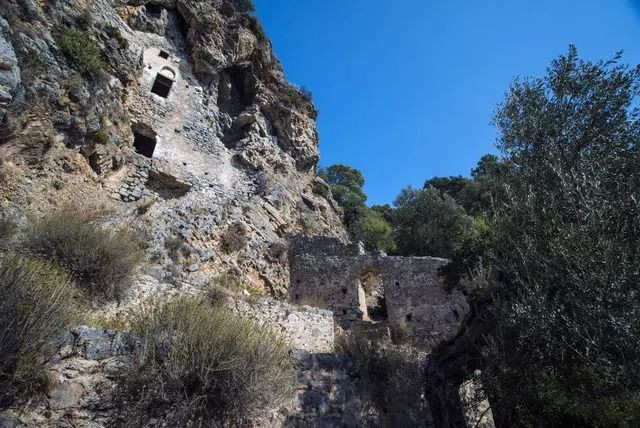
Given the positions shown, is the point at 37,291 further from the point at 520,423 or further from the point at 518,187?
the point at 518,187

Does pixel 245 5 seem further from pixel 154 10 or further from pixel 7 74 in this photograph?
pixel 7 74

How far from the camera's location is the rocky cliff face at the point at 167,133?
7863mm

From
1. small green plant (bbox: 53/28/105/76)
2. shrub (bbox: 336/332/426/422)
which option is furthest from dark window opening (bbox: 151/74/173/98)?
shrub (bbox: 336/332/426/422)

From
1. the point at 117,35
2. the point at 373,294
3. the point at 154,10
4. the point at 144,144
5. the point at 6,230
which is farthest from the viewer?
the point at 373,294

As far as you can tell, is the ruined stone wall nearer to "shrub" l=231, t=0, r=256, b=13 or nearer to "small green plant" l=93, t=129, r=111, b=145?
"small green plant" l=93, t=129, r=111, b=145

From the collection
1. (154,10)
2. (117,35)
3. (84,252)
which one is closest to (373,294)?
(84,252)

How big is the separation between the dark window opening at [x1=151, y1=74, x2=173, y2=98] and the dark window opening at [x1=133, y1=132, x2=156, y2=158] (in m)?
2.37

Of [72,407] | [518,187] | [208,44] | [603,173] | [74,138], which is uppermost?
[208,44]

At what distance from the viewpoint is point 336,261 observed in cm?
1430

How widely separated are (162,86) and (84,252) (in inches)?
433

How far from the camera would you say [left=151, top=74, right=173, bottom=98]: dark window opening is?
48.5ft

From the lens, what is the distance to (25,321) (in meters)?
3.72

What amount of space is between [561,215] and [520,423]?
10.6 ft

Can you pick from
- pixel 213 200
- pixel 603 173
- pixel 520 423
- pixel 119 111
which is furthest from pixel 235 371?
pixel 119 111
